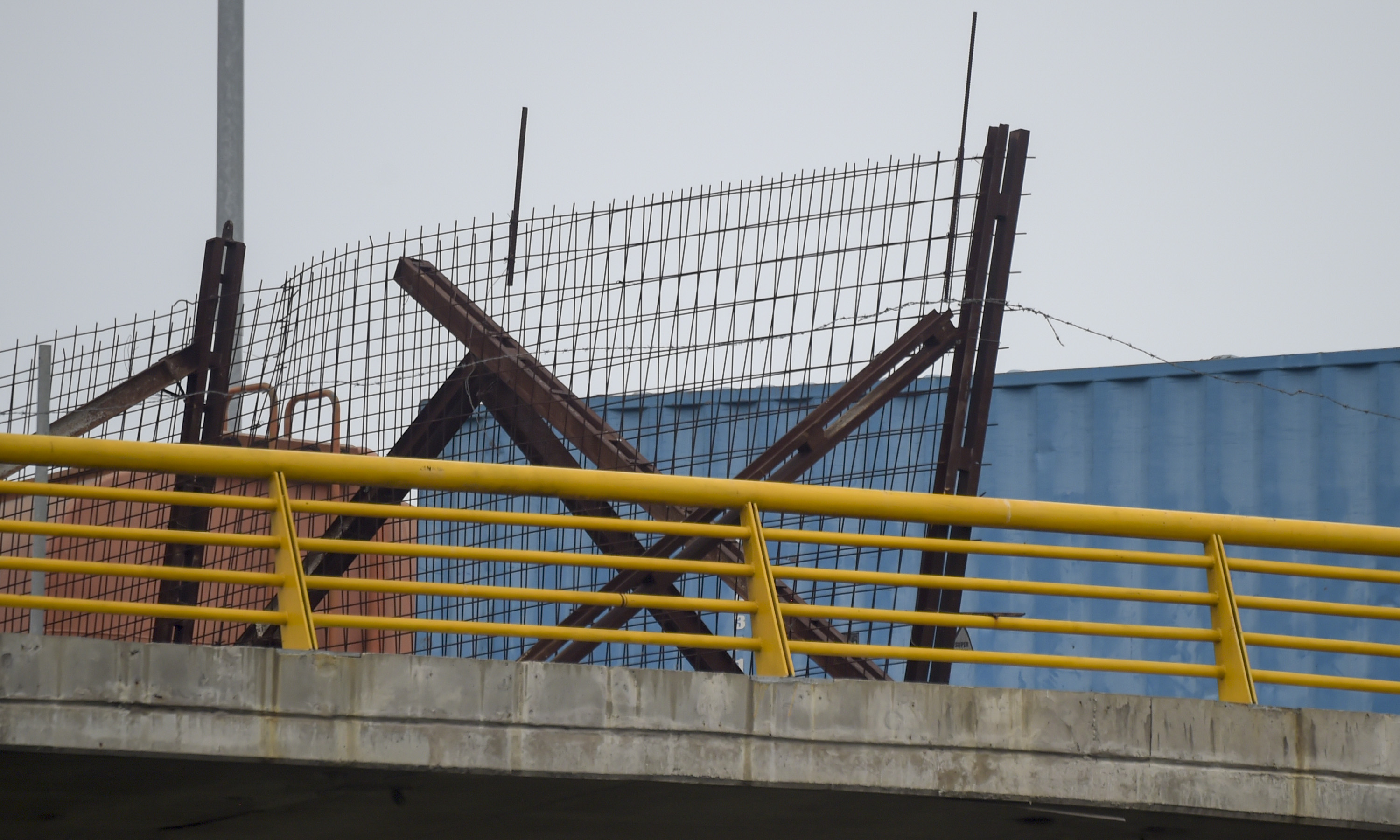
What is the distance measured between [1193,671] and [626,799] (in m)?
2.22

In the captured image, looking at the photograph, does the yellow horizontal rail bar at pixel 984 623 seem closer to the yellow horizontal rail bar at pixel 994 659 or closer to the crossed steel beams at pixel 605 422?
the yellow horizontal rail bar at pixel 994 659

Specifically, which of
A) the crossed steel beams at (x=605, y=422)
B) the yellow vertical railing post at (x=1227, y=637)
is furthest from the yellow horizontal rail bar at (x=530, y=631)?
the yellow vertical railing post at (x=1227, y=637)

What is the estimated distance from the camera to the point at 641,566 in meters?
4.81

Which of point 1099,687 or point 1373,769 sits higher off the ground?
point 1373,769

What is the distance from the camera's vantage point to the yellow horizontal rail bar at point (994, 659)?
4438mm

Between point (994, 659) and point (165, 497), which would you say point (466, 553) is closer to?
point (165, 497)

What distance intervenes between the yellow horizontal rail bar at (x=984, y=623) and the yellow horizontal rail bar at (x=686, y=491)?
15.5 inches

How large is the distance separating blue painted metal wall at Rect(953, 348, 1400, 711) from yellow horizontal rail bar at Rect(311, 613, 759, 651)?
5.58 meters

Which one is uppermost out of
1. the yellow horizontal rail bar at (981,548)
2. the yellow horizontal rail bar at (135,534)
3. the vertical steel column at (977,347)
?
the vertical steel column at (977,347)

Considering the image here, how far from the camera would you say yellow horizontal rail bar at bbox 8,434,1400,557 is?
4.44 metres

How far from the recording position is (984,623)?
188 inches

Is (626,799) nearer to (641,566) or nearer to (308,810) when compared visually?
(641,566)

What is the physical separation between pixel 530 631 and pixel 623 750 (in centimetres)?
54

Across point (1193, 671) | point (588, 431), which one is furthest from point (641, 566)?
point (1193, 671)
